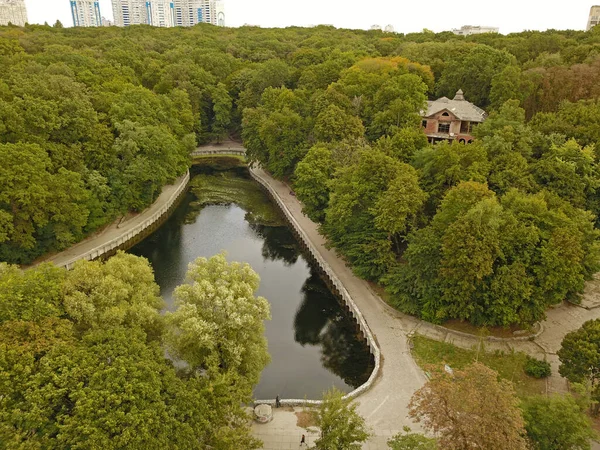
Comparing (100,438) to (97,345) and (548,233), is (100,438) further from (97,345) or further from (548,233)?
(548,233)

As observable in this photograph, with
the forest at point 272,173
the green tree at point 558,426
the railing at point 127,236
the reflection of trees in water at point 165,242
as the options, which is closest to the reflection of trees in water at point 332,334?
the forest at point 272,173

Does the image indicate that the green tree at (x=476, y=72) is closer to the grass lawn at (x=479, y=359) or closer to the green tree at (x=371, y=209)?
the green tree at (x=371, y=209)

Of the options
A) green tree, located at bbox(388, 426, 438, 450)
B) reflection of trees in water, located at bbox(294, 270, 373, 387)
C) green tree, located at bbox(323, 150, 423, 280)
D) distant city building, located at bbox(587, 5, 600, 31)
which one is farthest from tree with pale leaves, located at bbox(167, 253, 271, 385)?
distant city building, located at bbox(587, 5, 600, 31)

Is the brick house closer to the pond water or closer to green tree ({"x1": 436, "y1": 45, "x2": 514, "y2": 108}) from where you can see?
green tree ({"x1": 436, "y1": 45, "x2": 514, "y2": 108})

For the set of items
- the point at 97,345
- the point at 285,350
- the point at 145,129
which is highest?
the point at 145,129

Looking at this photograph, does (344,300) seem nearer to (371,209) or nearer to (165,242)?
(371,209)

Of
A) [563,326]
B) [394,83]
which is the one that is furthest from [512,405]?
[394,83]
